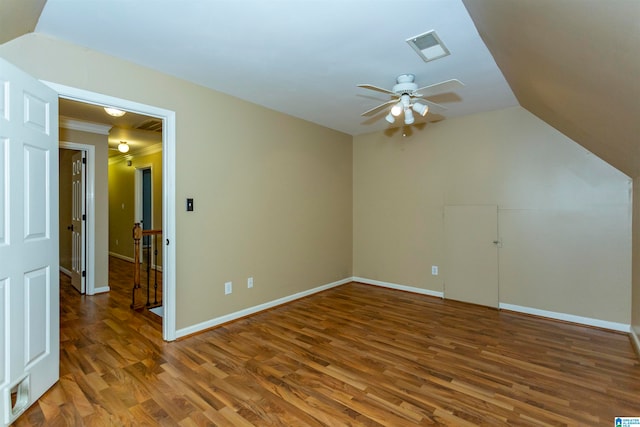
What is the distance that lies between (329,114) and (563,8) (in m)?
2.99

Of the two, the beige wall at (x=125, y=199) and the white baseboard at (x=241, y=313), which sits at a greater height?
the beige wall at (x=125, y=199)

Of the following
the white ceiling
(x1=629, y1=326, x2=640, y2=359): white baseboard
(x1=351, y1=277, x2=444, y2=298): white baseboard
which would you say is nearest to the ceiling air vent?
the white ceiling

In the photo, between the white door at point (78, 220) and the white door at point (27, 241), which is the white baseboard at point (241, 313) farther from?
the white door at point (78, 220)

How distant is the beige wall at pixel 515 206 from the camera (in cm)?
327

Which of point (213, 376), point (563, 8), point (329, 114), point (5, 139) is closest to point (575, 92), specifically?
point (563, 8)

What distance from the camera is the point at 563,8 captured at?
1.38 meters

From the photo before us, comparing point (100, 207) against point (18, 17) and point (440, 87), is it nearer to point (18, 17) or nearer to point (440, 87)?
point (18, 17)

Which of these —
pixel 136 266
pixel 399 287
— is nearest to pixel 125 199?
pixel 136 266

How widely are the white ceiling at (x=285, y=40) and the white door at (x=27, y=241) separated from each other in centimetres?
63

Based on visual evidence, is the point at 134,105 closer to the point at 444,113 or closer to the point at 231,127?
the point at 231,127

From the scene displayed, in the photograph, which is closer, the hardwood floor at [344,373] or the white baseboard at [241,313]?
the hardwood floor at [344,373]

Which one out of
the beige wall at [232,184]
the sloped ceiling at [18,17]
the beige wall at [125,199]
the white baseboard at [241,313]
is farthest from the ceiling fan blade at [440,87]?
the beige wall at [125,199]

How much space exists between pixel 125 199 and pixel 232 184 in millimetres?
5053

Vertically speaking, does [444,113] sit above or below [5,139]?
above
